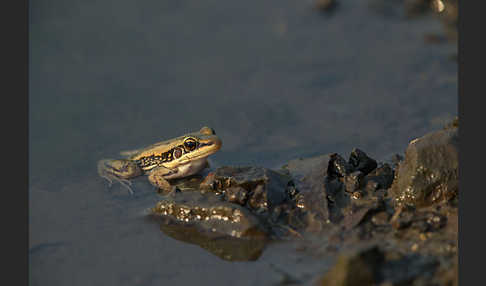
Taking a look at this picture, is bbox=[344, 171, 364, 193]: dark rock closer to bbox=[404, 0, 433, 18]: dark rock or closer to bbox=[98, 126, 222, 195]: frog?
bbox=[98, 126, 222, 195]: frog

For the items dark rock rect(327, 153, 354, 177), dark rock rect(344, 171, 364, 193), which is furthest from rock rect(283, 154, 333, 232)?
dark rock rect(344, 171, 364, 193)

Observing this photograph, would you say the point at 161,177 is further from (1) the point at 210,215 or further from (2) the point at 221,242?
(2) the point at 221,242

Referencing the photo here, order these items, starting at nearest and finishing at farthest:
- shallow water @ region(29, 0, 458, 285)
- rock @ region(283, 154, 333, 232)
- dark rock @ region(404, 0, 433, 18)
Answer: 1. rock @ region(283, 154, 333, 232)
2. shallow water @ region(29, 0, 458, 285)
3. dark rock @ region(404, 0, 433, 18)

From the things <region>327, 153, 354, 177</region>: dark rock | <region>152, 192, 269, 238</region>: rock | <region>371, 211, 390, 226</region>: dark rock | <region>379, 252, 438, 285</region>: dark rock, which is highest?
<region>327, 153, 354, 177</region>: dark rock

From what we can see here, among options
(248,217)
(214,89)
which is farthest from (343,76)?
(248,217)

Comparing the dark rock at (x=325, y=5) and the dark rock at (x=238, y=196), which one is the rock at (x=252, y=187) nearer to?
the dark rock at (x=238, y=196)

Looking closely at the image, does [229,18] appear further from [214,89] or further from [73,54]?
[73,54]

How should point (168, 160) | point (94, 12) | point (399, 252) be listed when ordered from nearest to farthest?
point (399, 252) → point (168, 160) → point (94, 12)
